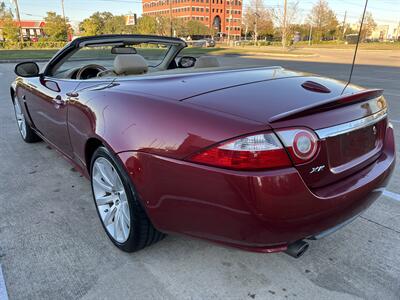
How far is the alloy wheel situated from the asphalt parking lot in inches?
5.7

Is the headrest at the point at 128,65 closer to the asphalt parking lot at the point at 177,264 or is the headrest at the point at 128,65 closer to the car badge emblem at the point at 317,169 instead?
the asphalt parking lot at the point at 177,264

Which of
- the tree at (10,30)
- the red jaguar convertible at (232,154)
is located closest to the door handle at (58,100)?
the red jaguar convertible at (232,154)

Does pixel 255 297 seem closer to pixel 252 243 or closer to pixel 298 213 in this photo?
pixel 252 243

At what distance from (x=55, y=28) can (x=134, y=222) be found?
4942 cm

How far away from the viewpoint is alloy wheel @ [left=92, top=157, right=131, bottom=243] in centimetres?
230

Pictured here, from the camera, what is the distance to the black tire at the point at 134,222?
2.10 m

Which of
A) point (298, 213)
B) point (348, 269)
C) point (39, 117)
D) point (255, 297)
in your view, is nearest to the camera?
point (298, 213)

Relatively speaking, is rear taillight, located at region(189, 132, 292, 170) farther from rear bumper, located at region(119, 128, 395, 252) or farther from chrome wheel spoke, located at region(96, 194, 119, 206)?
chrome wheel spoke, located at region(96, 194, 119, 206)

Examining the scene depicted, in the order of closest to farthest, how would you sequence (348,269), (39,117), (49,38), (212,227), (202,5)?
(212,227) → (348,269) → (39,117) → (49,38) → (202,5)

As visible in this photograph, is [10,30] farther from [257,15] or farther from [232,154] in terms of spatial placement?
[232,154]

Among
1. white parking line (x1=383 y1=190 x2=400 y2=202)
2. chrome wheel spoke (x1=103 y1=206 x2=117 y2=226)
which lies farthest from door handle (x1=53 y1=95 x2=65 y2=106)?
white parking line (x1=383 y1=190 x2=400 y2=202)

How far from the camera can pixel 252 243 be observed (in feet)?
5.52

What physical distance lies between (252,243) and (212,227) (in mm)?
213

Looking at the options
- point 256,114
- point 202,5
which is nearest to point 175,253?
point 256,114
